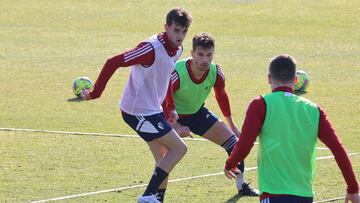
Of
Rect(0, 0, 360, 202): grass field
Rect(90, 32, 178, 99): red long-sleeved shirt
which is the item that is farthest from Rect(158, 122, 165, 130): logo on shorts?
Rect(0, 0, 360, 202): grass field

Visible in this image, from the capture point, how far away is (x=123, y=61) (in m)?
10.9

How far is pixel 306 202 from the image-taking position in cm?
810

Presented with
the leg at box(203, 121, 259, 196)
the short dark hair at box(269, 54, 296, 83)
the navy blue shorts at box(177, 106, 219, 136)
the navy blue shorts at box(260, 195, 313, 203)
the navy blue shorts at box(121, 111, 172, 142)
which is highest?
the short dark hair at box(269, 54, 296, 83)

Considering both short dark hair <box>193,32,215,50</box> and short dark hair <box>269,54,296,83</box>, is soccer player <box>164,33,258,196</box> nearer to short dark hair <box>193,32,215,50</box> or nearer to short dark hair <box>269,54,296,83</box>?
short dark hair <box>193,32,215,50</box>

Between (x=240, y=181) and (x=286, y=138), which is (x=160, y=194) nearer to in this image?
(x=240, y=181)

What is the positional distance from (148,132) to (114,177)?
6.36 ft

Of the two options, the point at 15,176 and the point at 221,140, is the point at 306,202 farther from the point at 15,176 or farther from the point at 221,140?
the point at 15,176

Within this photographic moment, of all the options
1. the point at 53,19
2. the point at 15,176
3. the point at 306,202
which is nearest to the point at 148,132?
the point at 15,176

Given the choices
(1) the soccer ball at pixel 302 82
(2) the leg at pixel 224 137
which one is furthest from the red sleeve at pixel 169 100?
(1) the soccer ball at pixel 302 82

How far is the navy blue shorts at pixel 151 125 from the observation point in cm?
1112

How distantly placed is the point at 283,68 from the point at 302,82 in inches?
476

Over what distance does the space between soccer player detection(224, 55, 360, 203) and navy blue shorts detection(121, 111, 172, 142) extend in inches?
119

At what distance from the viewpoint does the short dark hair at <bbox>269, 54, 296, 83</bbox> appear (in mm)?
8078

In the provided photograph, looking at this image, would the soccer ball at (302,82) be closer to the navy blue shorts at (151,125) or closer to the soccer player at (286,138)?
the navy blue shorts at (151,125)
